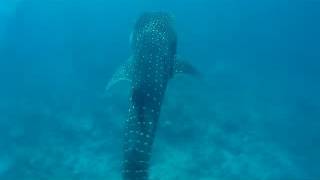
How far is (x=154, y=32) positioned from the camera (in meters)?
8.23

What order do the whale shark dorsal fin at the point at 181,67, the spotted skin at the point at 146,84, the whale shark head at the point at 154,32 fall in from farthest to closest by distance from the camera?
the whale shark dorsal fin at the point at 181,67
the whale shark head at the point at 154,32
the spotted skin at the point at 146,84

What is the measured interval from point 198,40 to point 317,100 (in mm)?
9737

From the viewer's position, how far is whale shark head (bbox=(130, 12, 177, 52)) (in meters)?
7.93

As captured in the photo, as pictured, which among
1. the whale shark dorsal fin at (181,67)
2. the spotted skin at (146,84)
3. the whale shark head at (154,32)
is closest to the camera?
the spotted skin at (146,84)

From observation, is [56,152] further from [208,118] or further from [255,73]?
[255,73]

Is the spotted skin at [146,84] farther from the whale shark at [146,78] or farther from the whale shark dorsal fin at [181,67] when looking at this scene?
the whale shark dorsal fin at [181,67]

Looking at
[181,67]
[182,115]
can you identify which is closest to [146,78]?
[181,67]

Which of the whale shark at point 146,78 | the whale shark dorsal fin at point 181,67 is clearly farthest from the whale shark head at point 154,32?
the whale shark dorsal fin at point 181,67

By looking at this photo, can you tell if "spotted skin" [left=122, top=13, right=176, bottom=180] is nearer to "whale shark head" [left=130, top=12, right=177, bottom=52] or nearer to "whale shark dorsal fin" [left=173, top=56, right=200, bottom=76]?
"whale shark head" [left=130, top=12, right=177, bottom=52]

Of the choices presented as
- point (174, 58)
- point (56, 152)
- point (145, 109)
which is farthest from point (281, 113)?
point (145, 109)

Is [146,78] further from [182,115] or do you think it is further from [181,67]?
[182,115]

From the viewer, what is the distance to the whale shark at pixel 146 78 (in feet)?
20.0

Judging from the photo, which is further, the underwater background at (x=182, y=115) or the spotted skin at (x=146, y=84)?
the underwater background at (x=182, y=115)

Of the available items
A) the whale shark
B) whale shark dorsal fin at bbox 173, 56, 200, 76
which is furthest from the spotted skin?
whale shark dorsal fin at bbox 173, 56, 200, 76
